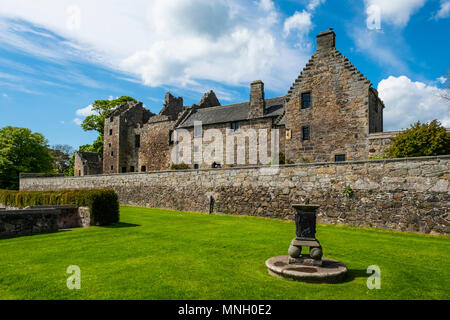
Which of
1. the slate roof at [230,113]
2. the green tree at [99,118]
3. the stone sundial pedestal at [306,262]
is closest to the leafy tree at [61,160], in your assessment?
the green tree at [99,118]

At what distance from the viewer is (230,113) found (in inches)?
1292

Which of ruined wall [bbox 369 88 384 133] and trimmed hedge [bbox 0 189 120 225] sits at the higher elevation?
ruined wall [bbox 369 88 384 133]

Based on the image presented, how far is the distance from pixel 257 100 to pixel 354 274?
982 inches

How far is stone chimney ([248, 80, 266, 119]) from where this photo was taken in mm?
29547

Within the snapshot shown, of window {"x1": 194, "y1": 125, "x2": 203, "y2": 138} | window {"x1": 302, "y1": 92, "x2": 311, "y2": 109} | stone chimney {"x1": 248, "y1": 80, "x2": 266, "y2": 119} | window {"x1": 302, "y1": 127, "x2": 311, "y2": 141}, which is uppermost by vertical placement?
stone chimney {"x1": 248, "y1": 80, "x2": 266, "y2": 119}

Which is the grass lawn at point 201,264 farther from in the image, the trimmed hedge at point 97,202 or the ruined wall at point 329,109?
the ruined wall at point 329,109

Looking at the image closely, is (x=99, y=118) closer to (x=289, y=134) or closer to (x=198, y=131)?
(x=198, y=131)

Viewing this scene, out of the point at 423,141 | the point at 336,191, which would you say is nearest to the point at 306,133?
the point at 423,141

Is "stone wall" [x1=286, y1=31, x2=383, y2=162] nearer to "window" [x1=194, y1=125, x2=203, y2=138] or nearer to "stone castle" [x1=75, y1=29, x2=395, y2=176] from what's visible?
"stone castle" [x1=75, y1=29, x2=395, y2=176]

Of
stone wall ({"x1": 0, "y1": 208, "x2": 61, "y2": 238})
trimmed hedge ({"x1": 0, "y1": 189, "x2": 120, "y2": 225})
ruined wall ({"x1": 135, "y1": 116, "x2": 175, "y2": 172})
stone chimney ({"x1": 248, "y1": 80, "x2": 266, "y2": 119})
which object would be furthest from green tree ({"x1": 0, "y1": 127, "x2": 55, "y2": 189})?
stone wall ({"x1": 0, "y1": 208, "x2": 61, "y2": 238})

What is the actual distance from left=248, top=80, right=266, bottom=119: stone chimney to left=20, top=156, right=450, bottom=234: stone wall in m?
11.8

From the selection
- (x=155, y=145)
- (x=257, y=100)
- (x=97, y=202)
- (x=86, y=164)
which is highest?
(x=257, y=100)

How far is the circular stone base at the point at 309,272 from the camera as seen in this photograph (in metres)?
6.01

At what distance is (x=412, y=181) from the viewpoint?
12.3m
